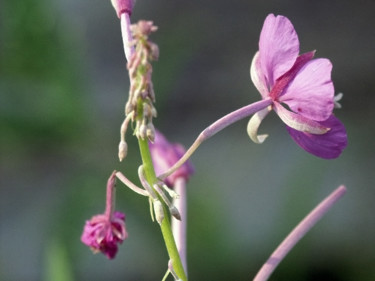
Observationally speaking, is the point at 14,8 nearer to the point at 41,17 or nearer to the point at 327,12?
the point at 41,17

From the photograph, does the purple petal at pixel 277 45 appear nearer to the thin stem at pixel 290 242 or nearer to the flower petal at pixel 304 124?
the flower petal at pixel 304 124

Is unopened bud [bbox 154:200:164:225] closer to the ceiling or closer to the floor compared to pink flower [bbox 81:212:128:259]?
closer to the floor

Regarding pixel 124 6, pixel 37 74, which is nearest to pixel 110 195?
pixel 124 6

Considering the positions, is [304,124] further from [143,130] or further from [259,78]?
[143,130]

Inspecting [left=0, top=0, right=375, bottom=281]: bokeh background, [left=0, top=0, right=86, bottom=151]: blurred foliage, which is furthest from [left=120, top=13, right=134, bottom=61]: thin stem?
[left=0, top=0, right=86, bottom=151]: blurred foliage

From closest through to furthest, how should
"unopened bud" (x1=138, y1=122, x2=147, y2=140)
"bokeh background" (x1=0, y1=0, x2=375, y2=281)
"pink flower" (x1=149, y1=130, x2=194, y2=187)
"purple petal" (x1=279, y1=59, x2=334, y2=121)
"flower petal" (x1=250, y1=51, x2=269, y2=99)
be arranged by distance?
"unopened bud" (x1=138, y1=122, x2=147, y2=140)
"purple petal" (x1=279, y1=59, x2=334, y2=121)
"flower petal" (x1=250, y1=51, x2=269, y2=99)
"pink flower" (x1=149, y1=130, x2=194, y2=187)
"bokeh background" (x1=0, y1=0, x2=375, y2=281)

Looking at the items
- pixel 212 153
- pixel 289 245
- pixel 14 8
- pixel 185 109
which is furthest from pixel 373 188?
pixel 289 245

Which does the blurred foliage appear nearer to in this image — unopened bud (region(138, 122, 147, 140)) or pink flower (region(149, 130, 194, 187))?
pink flower (region(149, 130, 194, 187))

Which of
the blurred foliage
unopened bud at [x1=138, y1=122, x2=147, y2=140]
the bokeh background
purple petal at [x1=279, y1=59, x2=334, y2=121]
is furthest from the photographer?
the blurred foliage
